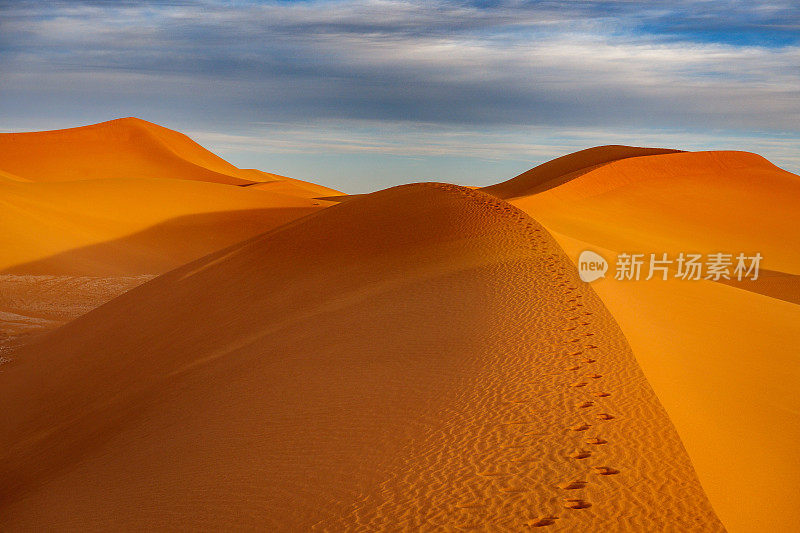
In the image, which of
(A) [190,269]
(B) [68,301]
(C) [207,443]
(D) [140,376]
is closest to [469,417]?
(C) [207,443]

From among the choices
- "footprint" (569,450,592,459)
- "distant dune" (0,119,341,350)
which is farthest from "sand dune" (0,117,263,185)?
"footprint" (569,450,592,459)

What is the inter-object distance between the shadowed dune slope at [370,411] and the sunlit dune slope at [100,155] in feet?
221

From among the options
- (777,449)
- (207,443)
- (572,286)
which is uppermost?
(572,286)

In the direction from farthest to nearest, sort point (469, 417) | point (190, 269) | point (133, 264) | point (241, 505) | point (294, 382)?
point (133, 264) → point (190, 269) → point (294, 382) → point (469, 417) → point (241, 505)

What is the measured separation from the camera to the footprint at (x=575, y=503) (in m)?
4.77

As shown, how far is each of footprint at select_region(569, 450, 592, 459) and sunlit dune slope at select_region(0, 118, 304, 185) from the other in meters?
75.3

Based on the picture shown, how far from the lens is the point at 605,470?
17.0 feet

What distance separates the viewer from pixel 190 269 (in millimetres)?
17734

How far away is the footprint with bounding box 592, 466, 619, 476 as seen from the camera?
16.9 ft

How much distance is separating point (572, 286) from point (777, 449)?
395 cm

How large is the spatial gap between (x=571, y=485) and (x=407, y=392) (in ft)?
7.50

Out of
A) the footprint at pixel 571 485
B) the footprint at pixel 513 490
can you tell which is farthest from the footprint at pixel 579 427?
the footprint at pixel 513 490

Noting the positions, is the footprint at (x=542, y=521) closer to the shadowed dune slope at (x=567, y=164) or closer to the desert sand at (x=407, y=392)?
the desert sand at (x=407, y=392)

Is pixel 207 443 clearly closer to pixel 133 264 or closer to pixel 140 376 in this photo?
pixel 140 376
